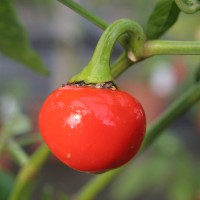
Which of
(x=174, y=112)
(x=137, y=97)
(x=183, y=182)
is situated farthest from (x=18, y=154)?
(x=137, y=97)

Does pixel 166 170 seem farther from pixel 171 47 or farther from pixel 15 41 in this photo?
pixel 171 47

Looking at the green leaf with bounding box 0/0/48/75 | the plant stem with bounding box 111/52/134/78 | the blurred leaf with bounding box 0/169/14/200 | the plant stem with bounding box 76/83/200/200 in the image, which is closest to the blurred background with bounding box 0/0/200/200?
the blurred leaf with bounding box 0/169/14/200

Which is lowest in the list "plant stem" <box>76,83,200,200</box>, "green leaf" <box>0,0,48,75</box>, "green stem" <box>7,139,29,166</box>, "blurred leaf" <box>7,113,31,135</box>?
"blurred leaf" <box>7,113,31,135</box>

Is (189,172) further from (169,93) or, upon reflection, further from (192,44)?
(192,44)

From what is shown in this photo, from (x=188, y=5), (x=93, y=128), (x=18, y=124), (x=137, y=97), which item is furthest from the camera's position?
(x=137, y=97)

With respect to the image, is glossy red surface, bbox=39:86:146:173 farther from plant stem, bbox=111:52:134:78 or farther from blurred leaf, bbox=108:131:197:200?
blurred leaf, bbox=108:131:197:200

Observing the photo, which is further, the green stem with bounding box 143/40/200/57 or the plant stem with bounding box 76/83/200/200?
the plant stem with bounding box 76/83/200/200

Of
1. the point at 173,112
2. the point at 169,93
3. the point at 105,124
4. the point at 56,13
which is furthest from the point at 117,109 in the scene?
the point at 56,13

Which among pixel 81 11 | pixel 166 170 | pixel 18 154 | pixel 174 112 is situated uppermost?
pixel 81 11
